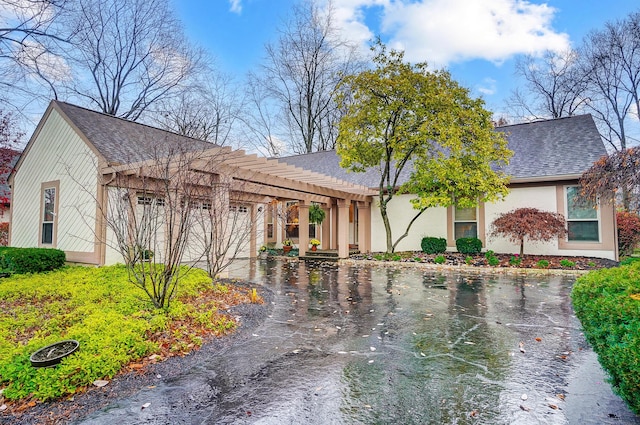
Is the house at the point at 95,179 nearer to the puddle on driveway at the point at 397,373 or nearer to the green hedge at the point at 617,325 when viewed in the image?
the puddle on driveway at the point at 397,373

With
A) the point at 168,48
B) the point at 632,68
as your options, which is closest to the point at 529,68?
the point at 632,68

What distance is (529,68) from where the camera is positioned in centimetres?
2330

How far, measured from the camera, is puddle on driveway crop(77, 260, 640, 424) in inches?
102

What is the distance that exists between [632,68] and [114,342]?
25.8 meters

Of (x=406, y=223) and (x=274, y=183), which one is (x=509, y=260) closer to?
(x=406, y=223)

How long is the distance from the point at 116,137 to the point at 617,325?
12.1 metres

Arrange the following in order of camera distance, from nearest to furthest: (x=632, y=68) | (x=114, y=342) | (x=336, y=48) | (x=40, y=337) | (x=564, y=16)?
(x=114, y=342) → (x=40, y=337) → (x=564, y=16) → (x=632, y=68) → (x=336, y=48)

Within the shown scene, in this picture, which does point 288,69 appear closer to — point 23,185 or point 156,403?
point 23,185

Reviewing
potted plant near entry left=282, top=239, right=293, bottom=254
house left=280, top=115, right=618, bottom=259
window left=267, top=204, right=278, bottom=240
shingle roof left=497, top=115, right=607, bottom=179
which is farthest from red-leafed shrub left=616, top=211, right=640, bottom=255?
window left=267, top=204, right=278, bottom=240

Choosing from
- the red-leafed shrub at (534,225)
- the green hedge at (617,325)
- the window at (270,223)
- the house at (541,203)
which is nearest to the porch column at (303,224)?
the house at (541,203)

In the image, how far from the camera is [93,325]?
154 inches

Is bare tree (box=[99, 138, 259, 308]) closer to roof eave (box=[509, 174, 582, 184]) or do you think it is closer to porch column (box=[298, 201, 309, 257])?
porch column (box=[298, 201, 309, 257])

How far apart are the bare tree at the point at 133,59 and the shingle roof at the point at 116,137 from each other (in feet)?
37.2

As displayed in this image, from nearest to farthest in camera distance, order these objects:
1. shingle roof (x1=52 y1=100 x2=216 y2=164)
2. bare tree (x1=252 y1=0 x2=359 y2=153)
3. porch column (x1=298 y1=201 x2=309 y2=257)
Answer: shingle roof (x1=52 y1=100 x2=216 y2=164)
porch column (x1=298 y1=201 x2=309 y2=257)
bare tree (x1=252 y1=0 x2=359 y2=153)
